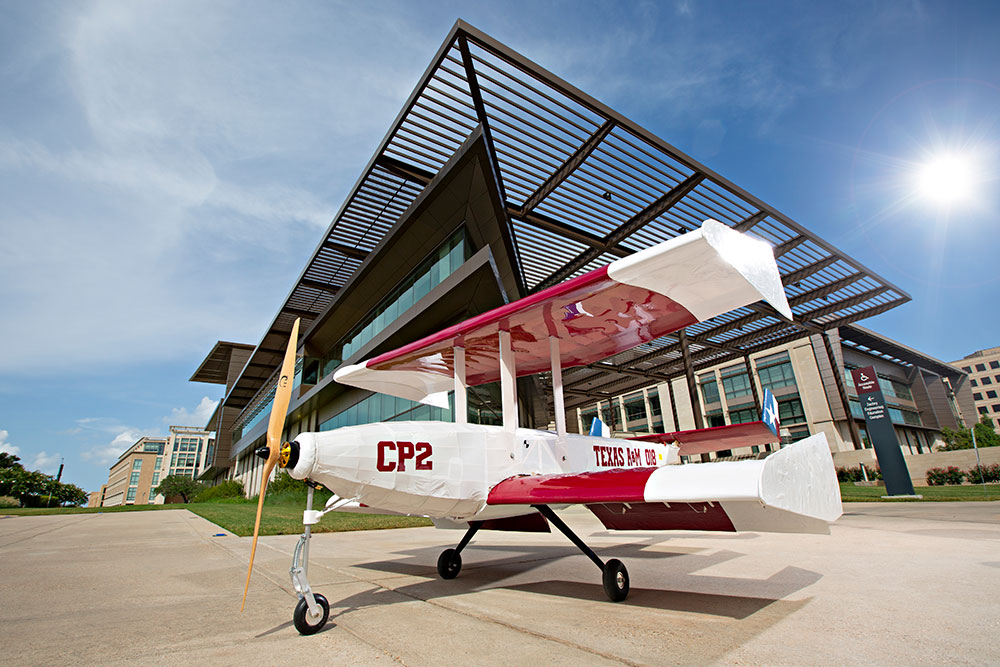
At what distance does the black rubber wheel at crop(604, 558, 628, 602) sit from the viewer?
4586 millimetres

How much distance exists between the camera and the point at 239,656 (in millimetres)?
3127

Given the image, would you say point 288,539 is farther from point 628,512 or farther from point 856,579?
point 856,579

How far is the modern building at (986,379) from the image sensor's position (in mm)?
85562

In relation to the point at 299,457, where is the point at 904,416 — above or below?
above

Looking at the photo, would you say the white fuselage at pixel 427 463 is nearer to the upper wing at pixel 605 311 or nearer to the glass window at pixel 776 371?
the upper wing at pixel 605 311

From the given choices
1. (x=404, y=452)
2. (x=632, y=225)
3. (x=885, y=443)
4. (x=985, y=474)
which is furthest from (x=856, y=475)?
(x=404, y=452)

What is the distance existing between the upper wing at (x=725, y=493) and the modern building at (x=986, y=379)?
120 m

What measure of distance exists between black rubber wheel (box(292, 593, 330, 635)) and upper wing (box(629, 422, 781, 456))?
21.8 ft

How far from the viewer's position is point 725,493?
331 centimetres

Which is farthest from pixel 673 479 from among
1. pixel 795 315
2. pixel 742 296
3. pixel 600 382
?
pixel 600 382

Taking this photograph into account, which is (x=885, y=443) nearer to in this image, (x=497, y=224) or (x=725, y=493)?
(x=497, y=224)

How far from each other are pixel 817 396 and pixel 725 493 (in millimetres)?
56447

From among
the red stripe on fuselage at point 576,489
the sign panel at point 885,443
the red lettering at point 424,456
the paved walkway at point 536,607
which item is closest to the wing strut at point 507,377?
the red stripe on fuselage at point 576,489

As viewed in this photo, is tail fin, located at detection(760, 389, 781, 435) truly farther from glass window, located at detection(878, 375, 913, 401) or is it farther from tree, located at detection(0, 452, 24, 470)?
tree, located at detection(0, 452, 24, 470)
